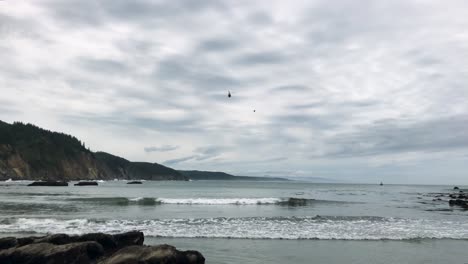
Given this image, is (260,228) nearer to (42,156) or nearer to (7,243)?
(7,243)

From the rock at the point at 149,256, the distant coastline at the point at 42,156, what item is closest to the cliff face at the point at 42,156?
the distant coastline at the point at 42,156

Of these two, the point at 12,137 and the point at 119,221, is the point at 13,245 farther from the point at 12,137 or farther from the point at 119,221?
the point at 12,137

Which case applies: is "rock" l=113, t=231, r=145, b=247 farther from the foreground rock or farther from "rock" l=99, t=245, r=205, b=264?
"rock" l=99, t=245, r=205, b=264

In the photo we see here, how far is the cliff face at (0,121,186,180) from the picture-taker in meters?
147

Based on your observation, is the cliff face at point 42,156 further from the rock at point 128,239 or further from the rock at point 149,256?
the rock at point 149,256

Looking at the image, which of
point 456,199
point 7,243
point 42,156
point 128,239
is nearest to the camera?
point 7,243

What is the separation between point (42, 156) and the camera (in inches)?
6467

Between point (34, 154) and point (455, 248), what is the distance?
174899 mm

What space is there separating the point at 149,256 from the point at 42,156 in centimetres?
17295

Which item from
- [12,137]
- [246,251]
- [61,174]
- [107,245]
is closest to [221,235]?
[246,251]

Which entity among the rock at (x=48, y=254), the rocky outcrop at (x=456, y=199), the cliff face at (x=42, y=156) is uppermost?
the cliff face at (x=42, y=156)

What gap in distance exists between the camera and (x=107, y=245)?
14938 mm

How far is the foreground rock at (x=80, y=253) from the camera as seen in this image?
488 inches

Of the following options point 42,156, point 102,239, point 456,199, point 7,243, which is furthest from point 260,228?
point 42,156
